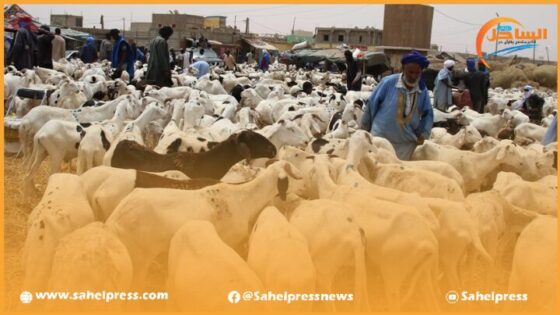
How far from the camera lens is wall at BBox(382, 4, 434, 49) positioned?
29359 millimetres

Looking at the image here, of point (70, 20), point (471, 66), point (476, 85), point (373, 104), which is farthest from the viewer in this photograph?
point (70, 20)

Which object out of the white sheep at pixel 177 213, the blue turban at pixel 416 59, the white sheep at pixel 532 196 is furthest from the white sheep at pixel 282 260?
the blue turban at pixel 416 59

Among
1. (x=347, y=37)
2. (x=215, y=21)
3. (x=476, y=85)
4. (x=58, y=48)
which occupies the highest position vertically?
(x=215, y=21)

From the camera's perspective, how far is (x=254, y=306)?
342cm

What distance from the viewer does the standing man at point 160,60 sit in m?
12.8

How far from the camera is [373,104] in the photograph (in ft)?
25.5

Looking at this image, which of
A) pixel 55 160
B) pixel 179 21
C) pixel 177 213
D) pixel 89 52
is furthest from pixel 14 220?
pixel 179 21

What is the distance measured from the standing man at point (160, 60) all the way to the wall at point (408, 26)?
1804cm

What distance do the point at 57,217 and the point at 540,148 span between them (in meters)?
6.21

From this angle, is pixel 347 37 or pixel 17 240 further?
pixel 347 37

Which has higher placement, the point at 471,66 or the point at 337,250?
the point at 471,66

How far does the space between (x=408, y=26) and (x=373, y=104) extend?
22954mm

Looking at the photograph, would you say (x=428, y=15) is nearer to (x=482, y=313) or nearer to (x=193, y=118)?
(x=193, y=118)

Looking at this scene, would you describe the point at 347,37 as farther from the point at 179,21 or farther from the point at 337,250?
the point at 337,250
